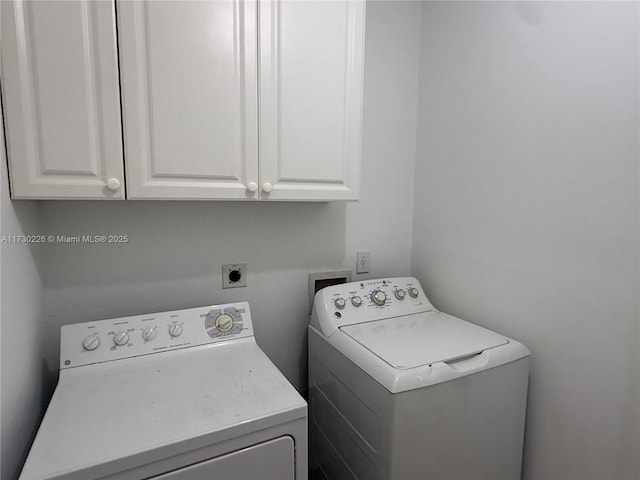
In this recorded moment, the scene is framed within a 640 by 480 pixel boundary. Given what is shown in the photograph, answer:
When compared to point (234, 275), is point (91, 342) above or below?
below

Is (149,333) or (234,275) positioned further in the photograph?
(234,275)

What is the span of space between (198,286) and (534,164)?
4.43 ft

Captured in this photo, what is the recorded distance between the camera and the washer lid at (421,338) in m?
1.09

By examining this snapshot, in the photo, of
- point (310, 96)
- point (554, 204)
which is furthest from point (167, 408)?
point (554, 204)

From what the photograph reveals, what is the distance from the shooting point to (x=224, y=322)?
49.5 inches

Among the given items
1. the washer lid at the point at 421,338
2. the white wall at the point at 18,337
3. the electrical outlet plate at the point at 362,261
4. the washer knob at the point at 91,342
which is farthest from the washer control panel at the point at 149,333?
the electrical outlet plate at the point at 362,261

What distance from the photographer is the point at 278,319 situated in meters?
1.55

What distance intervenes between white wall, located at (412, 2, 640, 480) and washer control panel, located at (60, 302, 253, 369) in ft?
3.33

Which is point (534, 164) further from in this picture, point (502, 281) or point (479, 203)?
point (502, 281)

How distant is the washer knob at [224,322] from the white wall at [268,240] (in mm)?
168

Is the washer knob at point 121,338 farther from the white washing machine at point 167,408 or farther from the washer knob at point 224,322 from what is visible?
the washer knob at point 224,322

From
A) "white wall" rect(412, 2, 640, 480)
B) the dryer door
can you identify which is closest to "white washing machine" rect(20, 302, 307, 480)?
the dryer door

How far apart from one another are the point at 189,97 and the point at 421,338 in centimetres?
113

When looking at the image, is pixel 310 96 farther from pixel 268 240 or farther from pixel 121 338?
pixel 121 338
